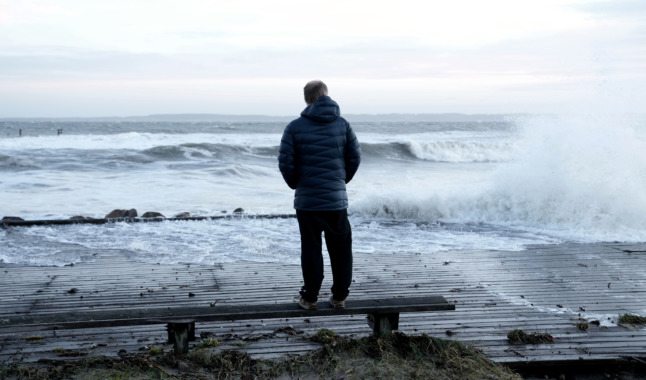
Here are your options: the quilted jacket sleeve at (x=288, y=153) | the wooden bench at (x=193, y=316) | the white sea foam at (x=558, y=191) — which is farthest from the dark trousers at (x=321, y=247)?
the white sea foam at (x=558, y=191)

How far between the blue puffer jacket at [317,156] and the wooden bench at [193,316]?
0.79m

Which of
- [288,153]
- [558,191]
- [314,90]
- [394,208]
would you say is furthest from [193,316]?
[558,191]

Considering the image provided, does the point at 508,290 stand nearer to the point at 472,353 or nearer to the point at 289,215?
the point at 472,353

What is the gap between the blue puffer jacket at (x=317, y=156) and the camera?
425cm

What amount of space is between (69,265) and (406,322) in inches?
186

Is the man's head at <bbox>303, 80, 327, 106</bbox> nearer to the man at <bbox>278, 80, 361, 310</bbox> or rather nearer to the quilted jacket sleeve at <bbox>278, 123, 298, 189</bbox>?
the man at <bbox>278, 80, 361, 310</bbox>

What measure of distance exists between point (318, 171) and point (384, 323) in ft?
4.27

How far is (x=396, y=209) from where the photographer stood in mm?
12906

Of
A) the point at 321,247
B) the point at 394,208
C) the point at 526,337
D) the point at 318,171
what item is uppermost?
the point at 318,171

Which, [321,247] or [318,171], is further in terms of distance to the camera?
[321,247]

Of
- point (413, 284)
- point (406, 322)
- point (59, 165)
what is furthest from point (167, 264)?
point (59, 165)

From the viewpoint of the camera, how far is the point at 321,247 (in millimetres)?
4457

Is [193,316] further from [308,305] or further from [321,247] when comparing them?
[321,247]

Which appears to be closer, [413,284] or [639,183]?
[413,284]
